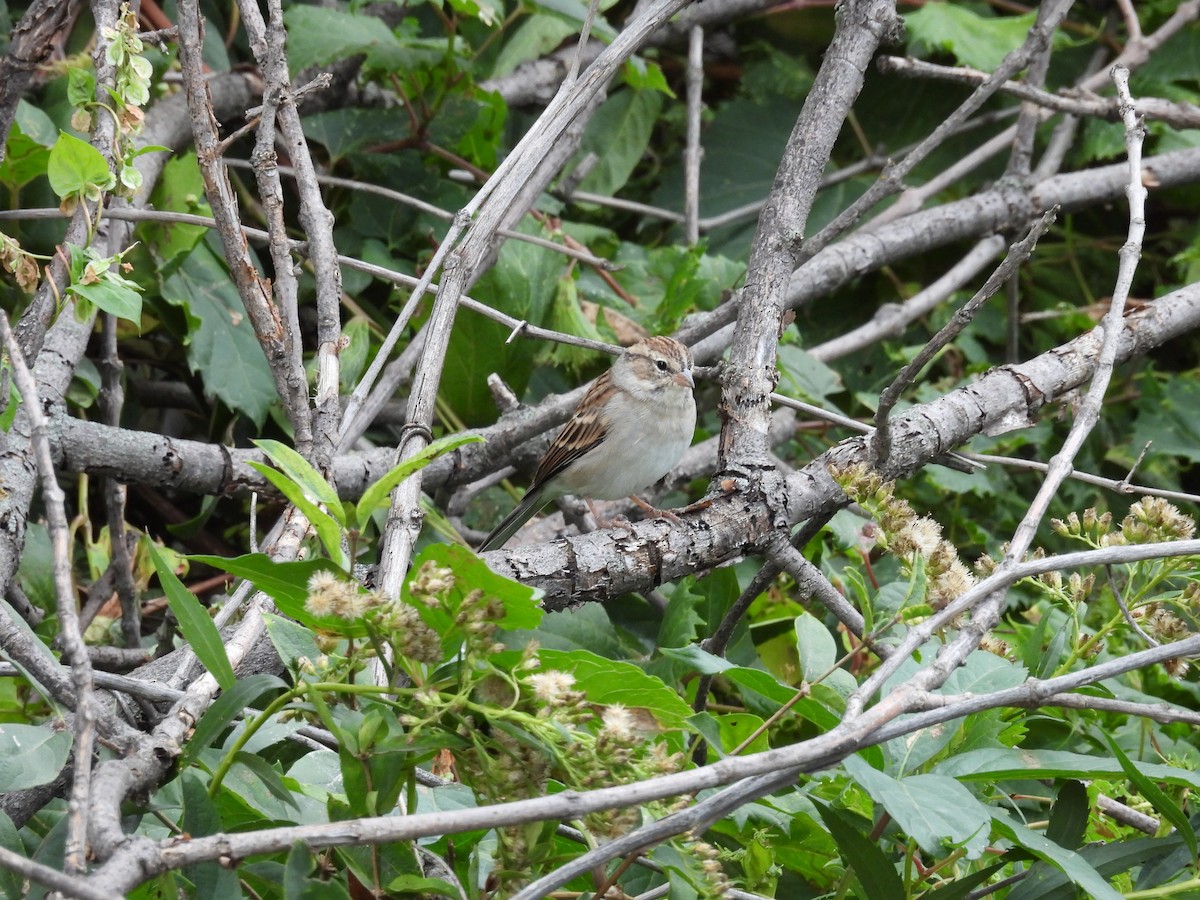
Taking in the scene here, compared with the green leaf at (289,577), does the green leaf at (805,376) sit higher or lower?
lower

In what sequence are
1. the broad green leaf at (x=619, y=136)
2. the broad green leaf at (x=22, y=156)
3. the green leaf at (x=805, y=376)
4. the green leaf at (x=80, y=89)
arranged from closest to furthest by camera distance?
the green leaf at (x=80, y=89)
the broad green leaf at (x=22, y=156)
the green leaf at (x=805, y=376)
the broad green leaf at (x=619, y=136)

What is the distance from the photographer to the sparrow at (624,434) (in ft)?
11.0

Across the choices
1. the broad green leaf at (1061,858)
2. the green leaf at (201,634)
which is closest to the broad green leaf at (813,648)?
the broad green leaf at (1061,858)

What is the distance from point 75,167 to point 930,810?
154 centimetres

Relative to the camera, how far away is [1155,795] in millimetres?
1623

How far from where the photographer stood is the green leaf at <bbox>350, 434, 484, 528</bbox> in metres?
1.25

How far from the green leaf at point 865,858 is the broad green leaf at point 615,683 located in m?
0.25

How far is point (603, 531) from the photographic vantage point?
2.27 m

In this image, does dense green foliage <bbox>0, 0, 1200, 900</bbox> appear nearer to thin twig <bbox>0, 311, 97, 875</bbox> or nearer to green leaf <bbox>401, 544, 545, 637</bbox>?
green leaf <bbox>401, 544, 545, 637</bbox>

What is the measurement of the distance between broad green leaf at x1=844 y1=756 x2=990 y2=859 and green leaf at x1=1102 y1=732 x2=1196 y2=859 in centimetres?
23

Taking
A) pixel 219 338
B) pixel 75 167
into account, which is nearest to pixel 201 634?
pixel 75 167

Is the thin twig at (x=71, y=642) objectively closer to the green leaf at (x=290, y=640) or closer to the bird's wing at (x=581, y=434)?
the green leaf at (x=290, y=640)

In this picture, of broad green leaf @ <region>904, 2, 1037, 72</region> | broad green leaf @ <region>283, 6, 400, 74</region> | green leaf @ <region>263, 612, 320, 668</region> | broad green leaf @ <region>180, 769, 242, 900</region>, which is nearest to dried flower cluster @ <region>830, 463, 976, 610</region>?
green leaf @ <region>263, 612, 320, 668</region>

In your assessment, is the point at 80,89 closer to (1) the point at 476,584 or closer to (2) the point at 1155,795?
(1) the point at 476,584
